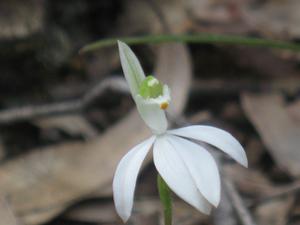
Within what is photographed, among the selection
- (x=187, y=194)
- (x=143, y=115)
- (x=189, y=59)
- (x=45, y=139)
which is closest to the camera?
(x=187, y=194)

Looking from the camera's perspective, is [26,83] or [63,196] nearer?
[63,196]

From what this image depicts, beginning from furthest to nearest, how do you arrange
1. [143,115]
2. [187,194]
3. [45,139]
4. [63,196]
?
[45,139], [63,196], [143,115], [187,194]

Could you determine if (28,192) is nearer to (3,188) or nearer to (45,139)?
(3,188)

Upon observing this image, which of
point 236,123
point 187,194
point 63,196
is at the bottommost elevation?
point 236,123

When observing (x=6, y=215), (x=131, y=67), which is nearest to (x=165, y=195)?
(x=131, y=67)

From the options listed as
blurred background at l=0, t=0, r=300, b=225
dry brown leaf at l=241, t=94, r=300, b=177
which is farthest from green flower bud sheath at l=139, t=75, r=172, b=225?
dry brown leaf at l=241, t=94, r=300, b=177

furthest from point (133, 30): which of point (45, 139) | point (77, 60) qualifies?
point (45, 139)

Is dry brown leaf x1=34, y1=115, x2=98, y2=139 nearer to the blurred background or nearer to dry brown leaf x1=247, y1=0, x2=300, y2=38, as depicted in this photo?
the blurred background

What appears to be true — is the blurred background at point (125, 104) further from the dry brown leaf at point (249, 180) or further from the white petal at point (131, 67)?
the white petal at point (131, 67)

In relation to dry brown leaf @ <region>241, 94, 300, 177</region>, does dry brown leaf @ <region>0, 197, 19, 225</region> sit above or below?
above
